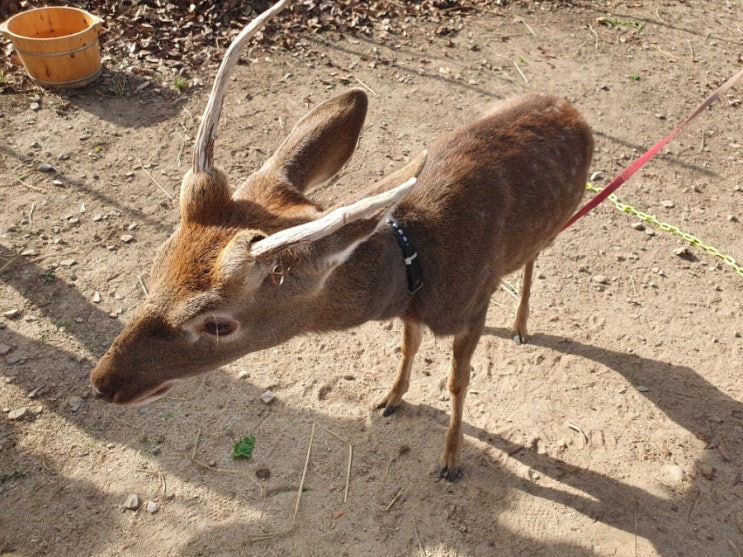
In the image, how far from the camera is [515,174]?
397 cm

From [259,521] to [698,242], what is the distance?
4.60 metres

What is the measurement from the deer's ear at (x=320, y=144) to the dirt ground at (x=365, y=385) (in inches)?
73.2

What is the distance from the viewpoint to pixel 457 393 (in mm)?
4168

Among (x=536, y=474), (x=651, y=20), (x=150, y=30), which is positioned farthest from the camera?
(x=651, y=20)

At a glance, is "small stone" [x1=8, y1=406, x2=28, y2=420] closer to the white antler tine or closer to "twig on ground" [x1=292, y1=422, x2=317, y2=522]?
"twig on ground" [x1=292, y1=422, x2=317, y2=522]

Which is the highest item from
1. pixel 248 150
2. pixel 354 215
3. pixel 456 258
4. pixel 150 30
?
pixel 354 215

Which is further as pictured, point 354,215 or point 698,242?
point 698,242

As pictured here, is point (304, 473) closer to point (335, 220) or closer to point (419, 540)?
point (419, 540)

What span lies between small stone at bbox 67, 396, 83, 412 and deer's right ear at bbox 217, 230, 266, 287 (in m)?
2.40

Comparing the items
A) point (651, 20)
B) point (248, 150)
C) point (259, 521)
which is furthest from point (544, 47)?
point (259, 521)

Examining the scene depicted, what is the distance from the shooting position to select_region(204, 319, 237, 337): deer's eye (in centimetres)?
285

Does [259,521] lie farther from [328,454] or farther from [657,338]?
[657,338]

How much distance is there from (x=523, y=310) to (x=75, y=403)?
3.40 meters

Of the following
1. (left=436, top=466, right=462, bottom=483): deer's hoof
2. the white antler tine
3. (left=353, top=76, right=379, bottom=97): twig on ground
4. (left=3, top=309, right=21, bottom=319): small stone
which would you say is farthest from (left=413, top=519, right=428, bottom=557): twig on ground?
(left=353, top=76, right=379, bottom=97): twig on ground
